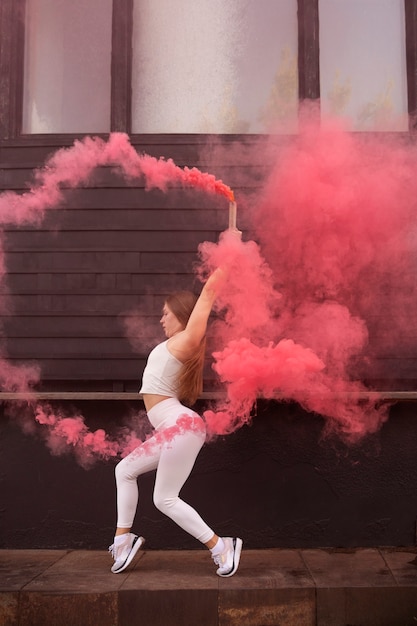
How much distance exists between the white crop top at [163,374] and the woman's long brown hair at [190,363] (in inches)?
2.2

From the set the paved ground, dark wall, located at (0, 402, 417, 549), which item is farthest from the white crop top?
the paved ground

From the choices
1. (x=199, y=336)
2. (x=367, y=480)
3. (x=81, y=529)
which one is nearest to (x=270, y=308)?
(x=199, y=336)

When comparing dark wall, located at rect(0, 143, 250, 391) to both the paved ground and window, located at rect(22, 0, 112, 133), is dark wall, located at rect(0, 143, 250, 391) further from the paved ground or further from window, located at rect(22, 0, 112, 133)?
the paved ground

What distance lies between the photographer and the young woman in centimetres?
502

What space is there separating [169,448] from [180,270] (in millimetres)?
2041

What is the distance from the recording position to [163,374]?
5.23 metres

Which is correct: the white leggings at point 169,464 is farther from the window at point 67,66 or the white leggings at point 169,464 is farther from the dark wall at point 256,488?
the window at point 67,66

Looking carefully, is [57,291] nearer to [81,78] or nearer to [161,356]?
[161,356]

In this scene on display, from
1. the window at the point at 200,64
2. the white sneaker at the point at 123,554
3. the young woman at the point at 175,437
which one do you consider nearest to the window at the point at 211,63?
the window at the point at 200,64

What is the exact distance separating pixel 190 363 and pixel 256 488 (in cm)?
166

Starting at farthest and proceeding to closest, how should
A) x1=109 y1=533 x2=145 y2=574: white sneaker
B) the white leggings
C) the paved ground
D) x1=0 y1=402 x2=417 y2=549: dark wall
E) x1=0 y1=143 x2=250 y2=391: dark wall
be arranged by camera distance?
1. x1=0 y1=143 x2=250 y2=391: dark wall
2. x1=0 y1=402 x2=417 y2=549: dark wall
3. x1=109 y1=533 x2=145 y2=574: white sneaker
4. the white leggings
5. the paved ground

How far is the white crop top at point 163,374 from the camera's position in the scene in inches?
206

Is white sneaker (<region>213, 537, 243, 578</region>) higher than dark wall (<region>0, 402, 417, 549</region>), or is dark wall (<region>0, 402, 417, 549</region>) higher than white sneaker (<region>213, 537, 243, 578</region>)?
dark wall (<region>0, 402, 417, 549</region>)

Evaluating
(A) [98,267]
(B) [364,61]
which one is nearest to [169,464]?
(A) [98,267]
